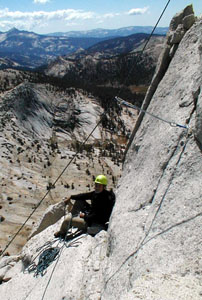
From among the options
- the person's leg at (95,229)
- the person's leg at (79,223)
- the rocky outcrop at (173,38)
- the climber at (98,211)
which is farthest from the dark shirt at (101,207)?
the rocky outcrop at (173,38)

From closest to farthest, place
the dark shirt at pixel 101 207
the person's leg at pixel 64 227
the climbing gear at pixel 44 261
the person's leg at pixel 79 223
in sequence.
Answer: the climbing gear at pixel 44 261, the dark shirt at pixel 101 207, the person's leg at pixel 79 223, the person's leg at pixel 64 227

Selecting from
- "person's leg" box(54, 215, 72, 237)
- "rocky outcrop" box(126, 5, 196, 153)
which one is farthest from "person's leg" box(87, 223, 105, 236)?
"rocky outcrop" box(126, 5, 196, 153)

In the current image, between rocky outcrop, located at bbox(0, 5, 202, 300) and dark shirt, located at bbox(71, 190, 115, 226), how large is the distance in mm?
356

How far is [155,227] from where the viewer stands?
5266 millimetres

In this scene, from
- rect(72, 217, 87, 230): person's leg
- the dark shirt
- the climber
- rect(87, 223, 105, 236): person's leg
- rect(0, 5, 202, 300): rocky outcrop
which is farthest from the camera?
rect(72, 217, 87, 230): person's leg

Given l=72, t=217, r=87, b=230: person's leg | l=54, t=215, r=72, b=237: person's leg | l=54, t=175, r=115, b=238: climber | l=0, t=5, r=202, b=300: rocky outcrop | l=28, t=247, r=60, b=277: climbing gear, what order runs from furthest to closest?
1. l=54, t=215, r=72, b=237: person's leg
2. l=72, t=217, r=87, b=230: person's leg
3. l=54, t=175, r=115, b=238: climber
4. l=28, t=247, r=60, b=277: climbing gear
5. l=0, t=5, r=202, b=300: rocky outcrop

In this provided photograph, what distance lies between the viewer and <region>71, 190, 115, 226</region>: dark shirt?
332 inches

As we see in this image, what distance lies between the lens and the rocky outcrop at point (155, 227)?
4309mm

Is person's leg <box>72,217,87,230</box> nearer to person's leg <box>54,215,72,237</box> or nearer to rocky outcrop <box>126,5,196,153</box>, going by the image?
person's leg <box>54,215,72,237</box>

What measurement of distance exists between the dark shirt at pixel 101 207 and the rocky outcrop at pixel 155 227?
1.17 ft

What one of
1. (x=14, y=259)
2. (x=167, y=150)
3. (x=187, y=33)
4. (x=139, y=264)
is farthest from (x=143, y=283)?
(x=14, y=259)

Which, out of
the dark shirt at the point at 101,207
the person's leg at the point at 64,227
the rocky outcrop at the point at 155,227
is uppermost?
the rocky outcrop at the point at 155,227

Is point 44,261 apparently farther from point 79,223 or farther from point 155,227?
point 155,227

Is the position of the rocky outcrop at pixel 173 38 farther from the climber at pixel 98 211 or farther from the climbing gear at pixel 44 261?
the climbing gear at pixel 44 261
